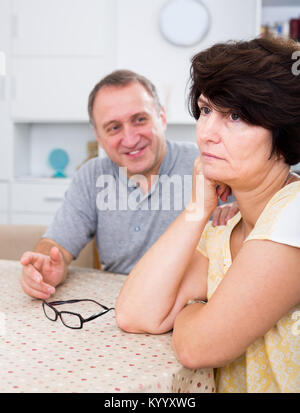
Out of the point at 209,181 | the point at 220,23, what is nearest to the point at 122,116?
the point at 209,181

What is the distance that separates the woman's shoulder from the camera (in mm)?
760

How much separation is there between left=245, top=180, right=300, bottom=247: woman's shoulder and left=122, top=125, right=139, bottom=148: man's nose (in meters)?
0.83

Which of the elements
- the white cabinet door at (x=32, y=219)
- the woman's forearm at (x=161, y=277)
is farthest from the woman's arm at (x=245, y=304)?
the white cabinet door at (x=32, y=219)

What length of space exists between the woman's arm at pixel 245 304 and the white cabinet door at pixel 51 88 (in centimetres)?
284

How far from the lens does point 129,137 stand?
1621 millimetres

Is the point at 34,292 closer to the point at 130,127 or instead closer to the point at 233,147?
the point at 233,147

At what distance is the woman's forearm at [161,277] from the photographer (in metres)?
0.91

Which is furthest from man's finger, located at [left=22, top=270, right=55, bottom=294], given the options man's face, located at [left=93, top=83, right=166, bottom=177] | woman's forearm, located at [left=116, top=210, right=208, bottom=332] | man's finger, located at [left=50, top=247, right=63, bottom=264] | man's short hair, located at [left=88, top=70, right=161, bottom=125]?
man's short hair, located at [left=88, top=70, right=161, bottom=125]

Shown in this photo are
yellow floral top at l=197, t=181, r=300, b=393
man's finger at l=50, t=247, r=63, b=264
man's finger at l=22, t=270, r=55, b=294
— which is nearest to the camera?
A: yellow floral top at l=197, t=181, r=300, b=393

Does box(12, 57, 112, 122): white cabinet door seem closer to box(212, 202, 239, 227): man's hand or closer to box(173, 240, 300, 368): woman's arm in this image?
box(212, 202, 239, 227): man's hand

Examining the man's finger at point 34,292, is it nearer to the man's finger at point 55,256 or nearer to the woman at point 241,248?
the man's finger at point 55,256

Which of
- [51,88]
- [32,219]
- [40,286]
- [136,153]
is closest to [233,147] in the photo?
[40,286]

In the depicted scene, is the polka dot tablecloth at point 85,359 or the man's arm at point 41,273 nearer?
the polka dot tablecloth at point 85,359

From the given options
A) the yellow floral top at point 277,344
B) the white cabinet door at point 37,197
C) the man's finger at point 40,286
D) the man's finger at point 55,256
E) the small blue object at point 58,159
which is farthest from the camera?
the small blue object at point 58,159
